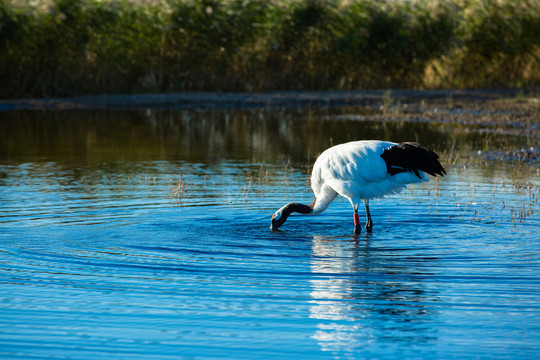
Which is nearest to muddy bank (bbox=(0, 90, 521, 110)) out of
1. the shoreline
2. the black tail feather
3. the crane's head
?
the shoreline

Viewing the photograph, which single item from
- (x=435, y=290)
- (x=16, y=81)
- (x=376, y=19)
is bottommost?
(x=435, y=290)

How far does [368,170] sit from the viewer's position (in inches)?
357

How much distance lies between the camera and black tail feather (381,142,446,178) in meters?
8.82

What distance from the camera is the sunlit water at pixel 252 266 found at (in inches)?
224

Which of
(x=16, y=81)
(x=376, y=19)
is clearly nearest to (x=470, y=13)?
(x=376, y=19)

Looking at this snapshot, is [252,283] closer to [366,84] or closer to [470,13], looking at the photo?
[366,84]

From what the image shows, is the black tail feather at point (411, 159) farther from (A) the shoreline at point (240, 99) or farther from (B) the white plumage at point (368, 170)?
(A) the shoreline at point (240, 99)

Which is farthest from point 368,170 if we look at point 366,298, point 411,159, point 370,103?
point 370,103

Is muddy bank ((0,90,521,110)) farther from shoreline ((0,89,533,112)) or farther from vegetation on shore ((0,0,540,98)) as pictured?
vegetation on shore ((0,0,540,98))

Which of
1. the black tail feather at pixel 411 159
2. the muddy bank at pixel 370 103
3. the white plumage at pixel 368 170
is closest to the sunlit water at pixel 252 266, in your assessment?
the white plumage at pixel 368 170

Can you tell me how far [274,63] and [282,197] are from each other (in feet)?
66.5

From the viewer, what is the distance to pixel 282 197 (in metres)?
11.4

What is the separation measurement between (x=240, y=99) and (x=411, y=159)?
2030 cm

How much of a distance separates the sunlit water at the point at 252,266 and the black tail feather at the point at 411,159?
2.24 feet
